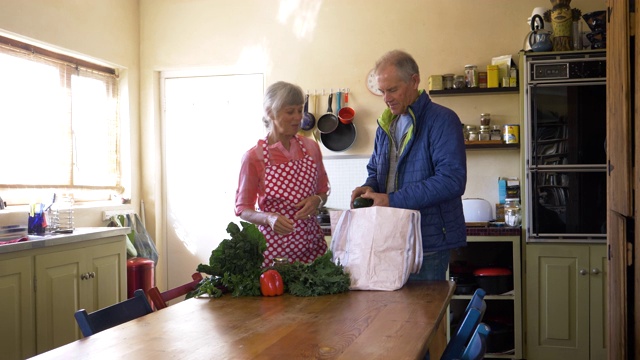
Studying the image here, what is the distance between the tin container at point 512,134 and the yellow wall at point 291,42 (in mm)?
140

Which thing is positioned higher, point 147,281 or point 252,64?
point 252,64

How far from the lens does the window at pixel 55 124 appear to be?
411 centimetres

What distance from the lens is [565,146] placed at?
13.6 feet

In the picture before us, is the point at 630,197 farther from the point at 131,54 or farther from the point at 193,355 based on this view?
the point at 131,54

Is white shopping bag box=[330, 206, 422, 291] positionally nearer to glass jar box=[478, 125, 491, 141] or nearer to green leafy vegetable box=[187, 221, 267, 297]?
green leafy vegetable box=[187, 221, 267, 297]

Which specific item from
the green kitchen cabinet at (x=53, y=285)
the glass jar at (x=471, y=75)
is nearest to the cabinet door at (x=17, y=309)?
the green kitchen cabinet at (x=53, y=285)

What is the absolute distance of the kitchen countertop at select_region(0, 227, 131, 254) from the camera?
10.4ft

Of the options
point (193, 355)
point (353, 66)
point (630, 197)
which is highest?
point (353, 66)

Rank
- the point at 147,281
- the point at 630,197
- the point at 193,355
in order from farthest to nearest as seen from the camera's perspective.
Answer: the point at 147,281 < the point at 630,197 < the point at 193,355

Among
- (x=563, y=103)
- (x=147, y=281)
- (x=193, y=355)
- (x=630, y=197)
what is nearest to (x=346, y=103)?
(x=563, y=103)

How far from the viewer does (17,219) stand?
12.8ft

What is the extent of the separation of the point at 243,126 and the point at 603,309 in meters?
2.78

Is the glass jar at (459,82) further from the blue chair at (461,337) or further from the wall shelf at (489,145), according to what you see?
the blue chair at (461,337)

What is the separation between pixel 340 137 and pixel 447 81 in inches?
33.8
